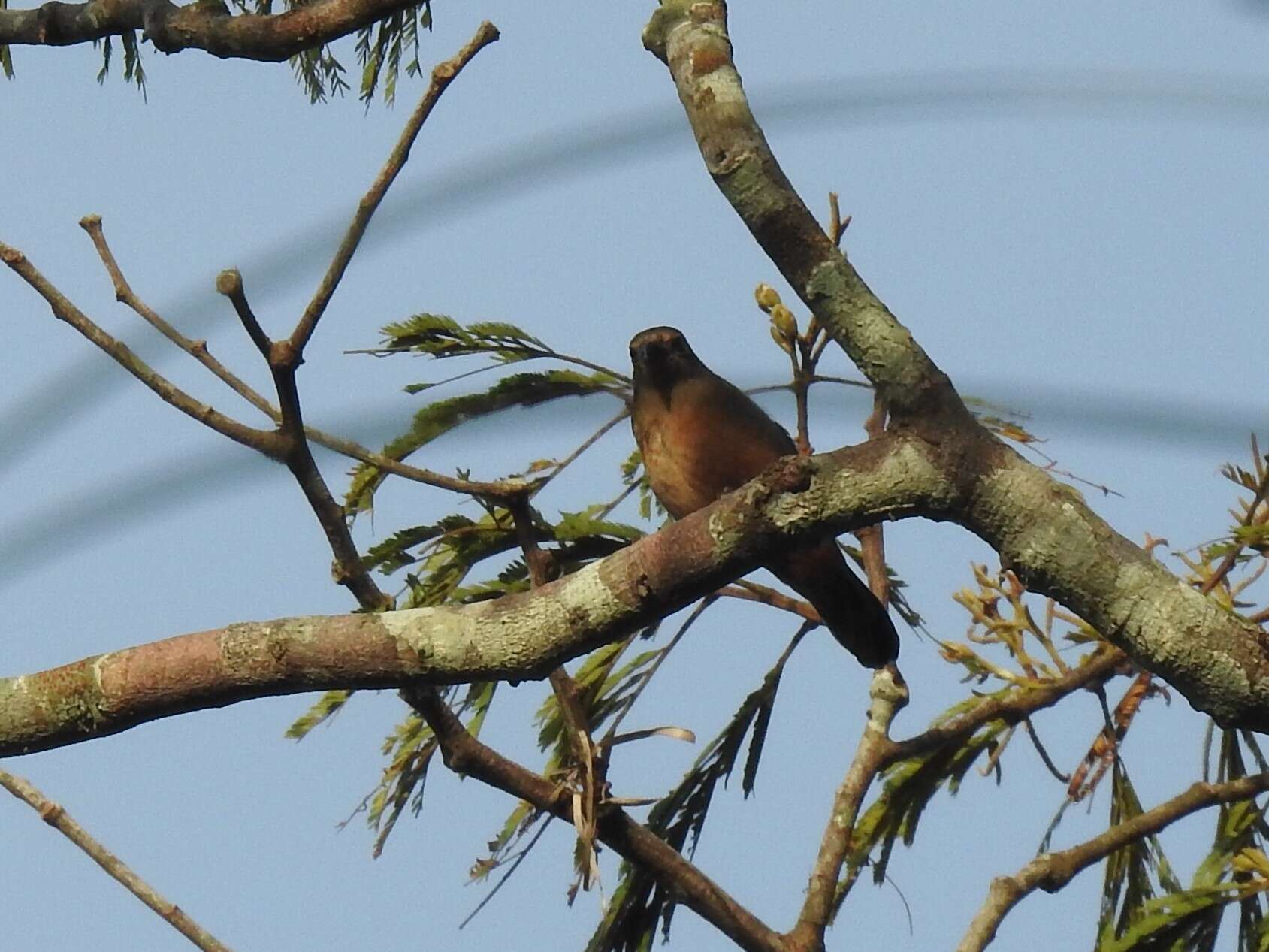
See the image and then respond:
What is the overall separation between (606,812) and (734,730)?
83cm

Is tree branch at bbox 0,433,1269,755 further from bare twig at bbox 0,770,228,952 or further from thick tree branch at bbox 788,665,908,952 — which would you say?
thick tree branch at bbox 788,665,908,952

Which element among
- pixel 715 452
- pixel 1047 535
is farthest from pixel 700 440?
pixel 1047 535

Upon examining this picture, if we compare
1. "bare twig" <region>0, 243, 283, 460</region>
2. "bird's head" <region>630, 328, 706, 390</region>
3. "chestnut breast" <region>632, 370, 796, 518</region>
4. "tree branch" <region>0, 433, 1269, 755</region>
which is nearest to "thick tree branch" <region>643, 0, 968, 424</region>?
"tree branch" <region>0, 433, 1269, 755</region>

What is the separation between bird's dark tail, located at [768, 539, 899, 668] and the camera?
3.87 meters

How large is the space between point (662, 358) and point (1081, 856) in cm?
215


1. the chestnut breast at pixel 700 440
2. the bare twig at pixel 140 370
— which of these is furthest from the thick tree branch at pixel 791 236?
the chestnut breast at pixel 700 440

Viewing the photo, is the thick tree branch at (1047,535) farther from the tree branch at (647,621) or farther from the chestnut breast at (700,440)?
the chestnut breast at (700,440)

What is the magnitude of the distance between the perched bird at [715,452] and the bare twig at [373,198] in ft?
4.62

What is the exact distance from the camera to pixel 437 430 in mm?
3375

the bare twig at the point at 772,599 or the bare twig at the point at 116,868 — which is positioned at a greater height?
the bare twig at the point at 772,599

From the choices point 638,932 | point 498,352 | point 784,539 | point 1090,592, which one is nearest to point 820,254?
point 784,539

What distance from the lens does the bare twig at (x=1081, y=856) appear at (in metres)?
3.02

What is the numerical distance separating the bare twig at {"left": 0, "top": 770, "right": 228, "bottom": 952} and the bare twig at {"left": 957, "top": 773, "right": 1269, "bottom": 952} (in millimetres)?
1361

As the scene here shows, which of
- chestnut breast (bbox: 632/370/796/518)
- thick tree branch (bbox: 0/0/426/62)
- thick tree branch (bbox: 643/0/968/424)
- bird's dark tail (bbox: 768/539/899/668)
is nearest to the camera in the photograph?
thick tree branch (bbox: 643/0/968/424)
